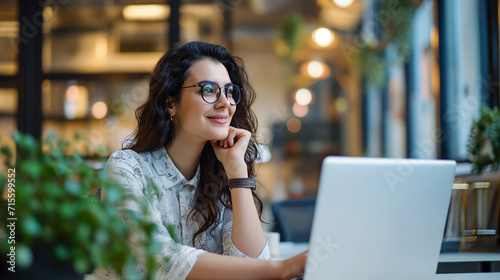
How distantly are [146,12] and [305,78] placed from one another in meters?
3.17

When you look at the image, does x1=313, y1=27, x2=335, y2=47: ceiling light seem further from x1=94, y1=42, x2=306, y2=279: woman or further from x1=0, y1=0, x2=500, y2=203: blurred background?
x1=94, y1=42, x2=306, y2=279: woman

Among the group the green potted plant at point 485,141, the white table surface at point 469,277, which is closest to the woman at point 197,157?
the white table surface at point 469,277

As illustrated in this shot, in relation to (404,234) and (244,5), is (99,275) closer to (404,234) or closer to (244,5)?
(404,234)

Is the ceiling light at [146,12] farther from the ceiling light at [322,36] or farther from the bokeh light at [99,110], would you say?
the ceiling light at [322,36]

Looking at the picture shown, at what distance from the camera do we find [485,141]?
2219 millimetres

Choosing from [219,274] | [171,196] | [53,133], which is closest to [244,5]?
[171,196]

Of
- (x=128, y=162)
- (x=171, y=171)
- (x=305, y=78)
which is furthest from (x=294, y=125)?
→ (x=128, y=162)

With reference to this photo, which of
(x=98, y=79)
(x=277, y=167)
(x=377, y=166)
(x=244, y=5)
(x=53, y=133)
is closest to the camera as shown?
(x=53, y=133)

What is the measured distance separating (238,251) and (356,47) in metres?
5.84

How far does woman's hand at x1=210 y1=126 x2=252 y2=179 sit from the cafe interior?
0.24 m

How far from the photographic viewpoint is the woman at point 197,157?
5.08ft

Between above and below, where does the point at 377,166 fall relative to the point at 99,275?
above

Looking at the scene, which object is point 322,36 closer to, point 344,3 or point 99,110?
point 344,3

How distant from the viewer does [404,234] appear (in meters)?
1.15
